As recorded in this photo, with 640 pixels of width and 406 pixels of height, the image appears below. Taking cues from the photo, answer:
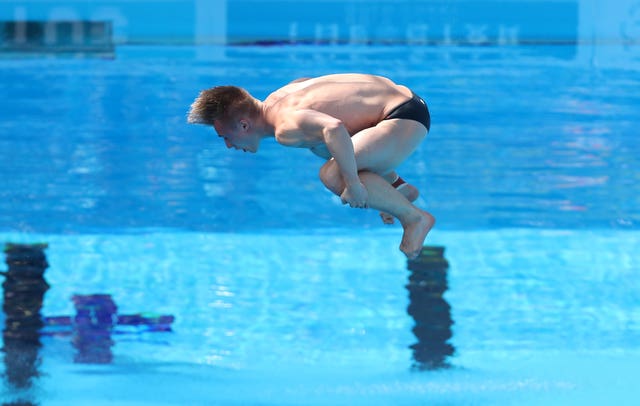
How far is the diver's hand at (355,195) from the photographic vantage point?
406 cm

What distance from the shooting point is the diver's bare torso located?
421 cm

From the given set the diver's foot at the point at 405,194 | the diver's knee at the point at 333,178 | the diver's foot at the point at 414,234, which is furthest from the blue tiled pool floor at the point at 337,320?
the diver's knee at the point at 333,178

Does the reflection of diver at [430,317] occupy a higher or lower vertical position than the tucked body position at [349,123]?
lower

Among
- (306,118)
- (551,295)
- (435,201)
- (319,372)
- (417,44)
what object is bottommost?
(319,372)

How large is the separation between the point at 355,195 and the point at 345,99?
0.43m

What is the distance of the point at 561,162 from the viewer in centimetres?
1113

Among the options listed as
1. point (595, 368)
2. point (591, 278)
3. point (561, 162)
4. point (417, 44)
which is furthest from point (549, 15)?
point (595, 368)

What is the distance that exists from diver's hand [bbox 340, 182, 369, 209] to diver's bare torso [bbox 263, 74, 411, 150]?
0.24 metres

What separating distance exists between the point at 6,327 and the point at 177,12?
5.80 meters

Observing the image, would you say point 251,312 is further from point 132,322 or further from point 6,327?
point 6,327

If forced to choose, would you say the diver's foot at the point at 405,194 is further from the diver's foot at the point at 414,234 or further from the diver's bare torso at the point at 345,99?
the diver's bare torso at the point at 345,99

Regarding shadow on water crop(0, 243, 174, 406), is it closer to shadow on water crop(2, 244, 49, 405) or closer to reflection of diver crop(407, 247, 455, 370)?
shadow on water crop(2, 244, 49, 405)

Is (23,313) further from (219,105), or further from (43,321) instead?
(219,105)

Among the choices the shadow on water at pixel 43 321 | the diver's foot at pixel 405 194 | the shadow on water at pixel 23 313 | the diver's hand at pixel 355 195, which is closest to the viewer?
the diver's hand at pixel 355 195
